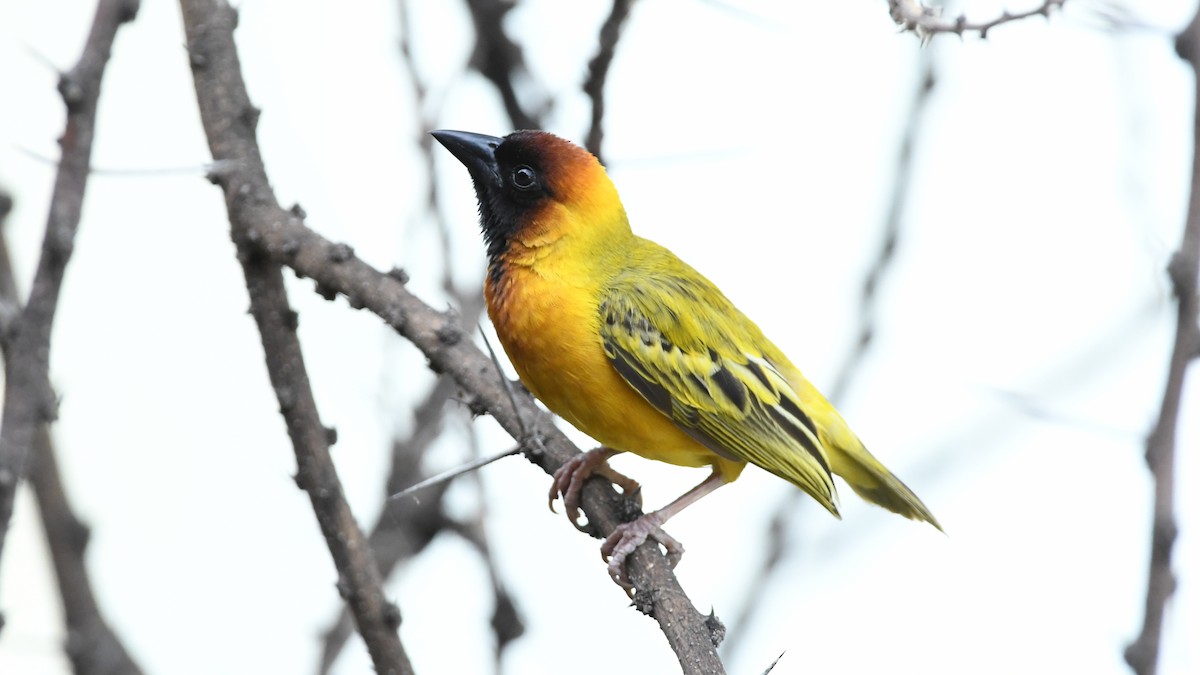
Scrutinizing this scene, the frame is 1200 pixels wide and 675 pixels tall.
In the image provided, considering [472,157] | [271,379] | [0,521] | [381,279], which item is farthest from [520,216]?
[0,521]

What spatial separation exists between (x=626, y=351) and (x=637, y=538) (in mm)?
721

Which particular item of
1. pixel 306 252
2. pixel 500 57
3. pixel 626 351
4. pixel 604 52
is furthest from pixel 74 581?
pixel 500 57

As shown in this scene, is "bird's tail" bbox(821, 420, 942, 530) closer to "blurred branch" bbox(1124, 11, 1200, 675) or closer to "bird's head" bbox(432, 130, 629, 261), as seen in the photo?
"bird's head" bbox(432, 130, 629, 261)

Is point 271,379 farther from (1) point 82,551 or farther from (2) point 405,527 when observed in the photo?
(2) point 405,527

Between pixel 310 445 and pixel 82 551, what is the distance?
0.77 m

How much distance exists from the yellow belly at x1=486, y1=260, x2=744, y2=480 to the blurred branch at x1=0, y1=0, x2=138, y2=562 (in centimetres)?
191

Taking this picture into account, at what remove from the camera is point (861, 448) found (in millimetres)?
5023

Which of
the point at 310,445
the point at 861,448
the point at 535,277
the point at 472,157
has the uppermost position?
the point at 472,157

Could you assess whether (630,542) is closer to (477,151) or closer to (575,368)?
(575,368)

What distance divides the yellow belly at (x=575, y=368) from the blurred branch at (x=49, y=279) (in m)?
1.91

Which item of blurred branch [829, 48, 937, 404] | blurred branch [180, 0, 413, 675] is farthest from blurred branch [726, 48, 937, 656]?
blurred branch [180, 0, 413, 675]

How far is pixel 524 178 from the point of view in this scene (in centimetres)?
486

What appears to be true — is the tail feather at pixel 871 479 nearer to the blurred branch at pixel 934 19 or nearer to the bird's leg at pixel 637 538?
the bird's leg at pixel 637 538

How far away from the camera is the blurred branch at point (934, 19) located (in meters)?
2.72
